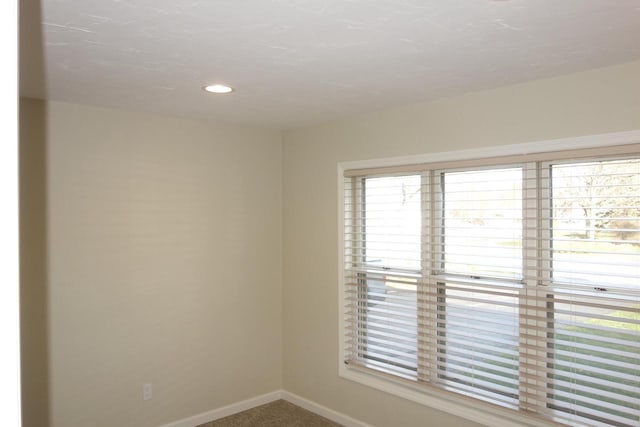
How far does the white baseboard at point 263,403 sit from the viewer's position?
379 centimetres

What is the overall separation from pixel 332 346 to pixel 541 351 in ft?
5.51

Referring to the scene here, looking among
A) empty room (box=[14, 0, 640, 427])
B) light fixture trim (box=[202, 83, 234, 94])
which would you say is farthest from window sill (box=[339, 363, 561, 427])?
light fixture trim (box=[202, 83, 234, 94])

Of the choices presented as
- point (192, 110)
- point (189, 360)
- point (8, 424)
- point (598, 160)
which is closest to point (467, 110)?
point (598, 160)

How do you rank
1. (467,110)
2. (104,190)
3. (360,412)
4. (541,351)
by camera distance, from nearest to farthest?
1. (541,351)
2. (467,110)
3. (104,190)
4. (360,412)

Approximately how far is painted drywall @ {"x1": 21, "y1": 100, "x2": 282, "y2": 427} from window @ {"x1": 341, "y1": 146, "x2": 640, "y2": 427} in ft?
2.98

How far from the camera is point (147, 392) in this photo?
3600 millimetres

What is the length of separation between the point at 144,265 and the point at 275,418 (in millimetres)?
1644

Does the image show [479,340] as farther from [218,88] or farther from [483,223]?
[218,88]

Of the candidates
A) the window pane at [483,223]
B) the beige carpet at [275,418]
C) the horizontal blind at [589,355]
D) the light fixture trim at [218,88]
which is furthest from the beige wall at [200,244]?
the light fixture trim at [218,88]

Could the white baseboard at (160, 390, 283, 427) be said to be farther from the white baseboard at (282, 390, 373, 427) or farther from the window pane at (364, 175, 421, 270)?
the window pane at (364, 175, 421, 270)

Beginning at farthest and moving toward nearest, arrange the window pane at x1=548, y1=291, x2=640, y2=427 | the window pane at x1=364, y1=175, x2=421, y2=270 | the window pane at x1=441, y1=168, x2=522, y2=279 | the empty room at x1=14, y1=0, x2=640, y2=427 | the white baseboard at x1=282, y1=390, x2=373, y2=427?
the white baseboard at x1=282, y1=390, x2=373, y2=427
the window pane at x1=364, y1=175, x2=421, y2=270
the window pane at x1=441, y1=168, x2=522, y2=279
the window pane at x1=548, y1=291, x2=640, y2=427
the empty room at x1=14, y1=0, x2=640, y2=427

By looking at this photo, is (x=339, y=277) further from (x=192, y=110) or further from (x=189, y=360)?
(x=192, y=110)

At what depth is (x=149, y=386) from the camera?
142 inches

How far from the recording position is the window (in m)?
2.55
